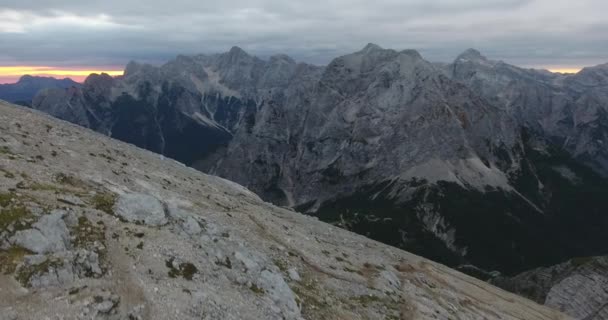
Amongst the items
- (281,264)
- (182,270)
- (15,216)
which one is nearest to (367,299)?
(281,264)

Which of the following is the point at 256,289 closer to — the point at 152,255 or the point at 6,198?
the point at 152,255

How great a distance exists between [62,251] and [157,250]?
8.40 metres

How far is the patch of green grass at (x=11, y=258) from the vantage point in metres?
39.4

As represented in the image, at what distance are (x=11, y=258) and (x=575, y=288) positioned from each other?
154 meters

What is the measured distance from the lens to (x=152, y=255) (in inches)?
1887

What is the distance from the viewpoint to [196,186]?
290ft

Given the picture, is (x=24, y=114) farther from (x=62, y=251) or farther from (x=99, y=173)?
(x=62, y=251)

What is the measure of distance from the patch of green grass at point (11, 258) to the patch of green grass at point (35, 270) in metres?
0.63

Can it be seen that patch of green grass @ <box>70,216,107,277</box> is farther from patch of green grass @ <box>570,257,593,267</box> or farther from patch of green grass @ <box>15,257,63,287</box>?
patch of green grass @ <box>570,257,593,267</box>

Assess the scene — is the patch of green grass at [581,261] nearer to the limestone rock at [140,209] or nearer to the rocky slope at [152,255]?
the rocky slope at [152,255]

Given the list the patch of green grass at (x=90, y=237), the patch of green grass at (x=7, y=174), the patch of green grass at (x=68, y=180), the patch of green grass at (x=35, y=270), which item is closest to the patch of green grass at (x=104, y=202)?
the patch of green grass at (x=90, y=237)

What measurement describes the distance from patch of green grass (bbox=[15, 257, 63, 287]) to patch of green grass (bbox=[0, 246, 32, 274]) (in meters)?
0.63

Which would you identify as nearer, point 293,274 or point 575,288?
point 293,274

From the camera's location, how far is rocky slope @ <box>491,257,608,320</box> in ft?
480
